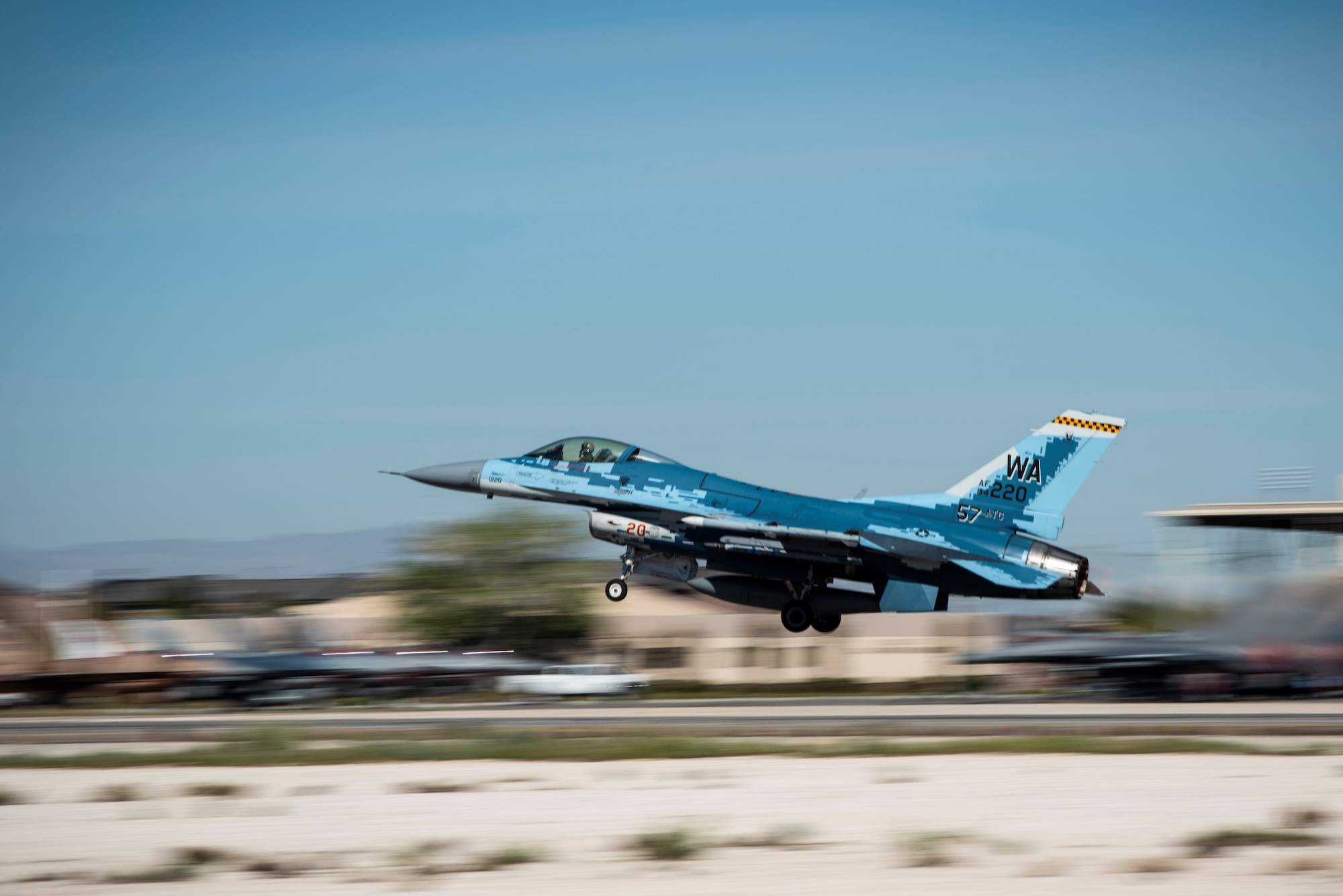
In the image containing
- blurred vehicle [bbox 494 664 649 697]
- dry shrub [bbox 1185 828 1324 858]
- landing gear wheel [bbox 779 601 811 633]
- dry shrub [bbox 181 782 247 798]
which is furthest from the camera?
blurred vehicle [bbox 494 664 649 697]

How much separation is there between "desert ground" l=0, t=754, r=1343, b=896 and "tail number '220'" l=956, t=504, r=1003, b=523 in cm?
1178

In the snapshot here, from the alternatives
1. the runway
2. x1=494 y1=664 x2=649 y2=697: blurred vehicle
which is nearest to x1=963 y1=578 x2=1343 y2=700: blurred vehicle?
the runway

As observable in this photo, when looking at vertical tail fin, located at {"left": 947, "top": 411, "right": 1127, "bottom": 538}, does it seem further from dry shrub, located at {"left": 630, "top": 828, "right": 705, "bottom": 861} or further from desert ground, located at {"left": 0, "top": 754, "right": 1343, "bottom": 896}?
dry shrub, located at {"left": 630, "top": 828, "right": 705, "bottom": 861}

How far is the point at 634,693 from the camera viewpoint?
4325cm

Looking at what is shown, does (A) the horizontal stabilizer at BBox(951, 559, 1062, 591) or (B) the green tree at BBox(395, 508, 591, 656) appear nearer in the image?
(A) the horizontal stabilizer at BBox(951, 559, 1062, 591)

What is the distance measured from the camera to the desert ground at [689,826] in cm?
1302

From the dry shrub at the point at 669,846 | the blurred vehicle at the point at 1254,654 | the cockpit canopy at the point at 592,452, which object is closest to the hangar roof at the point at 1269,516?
the blurred vehicle at the point at 1254,654

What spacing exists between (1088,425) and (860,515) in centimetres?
649

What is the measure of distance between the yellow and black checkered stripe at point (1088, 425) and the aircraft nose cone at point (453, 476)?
50.6ft

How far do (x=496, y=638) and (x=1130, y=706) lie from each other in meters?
33.7

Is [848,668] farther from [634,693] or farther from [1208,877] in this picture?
[1208,877]

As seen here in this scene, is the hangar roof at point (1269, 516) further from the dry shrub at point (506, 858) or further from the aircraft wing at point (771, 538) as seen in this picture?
the dry shrub at point (506, 858)

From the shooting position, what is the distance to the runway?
89.0 feet

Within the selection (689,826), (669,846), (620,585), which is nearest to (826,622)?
(620,585)
